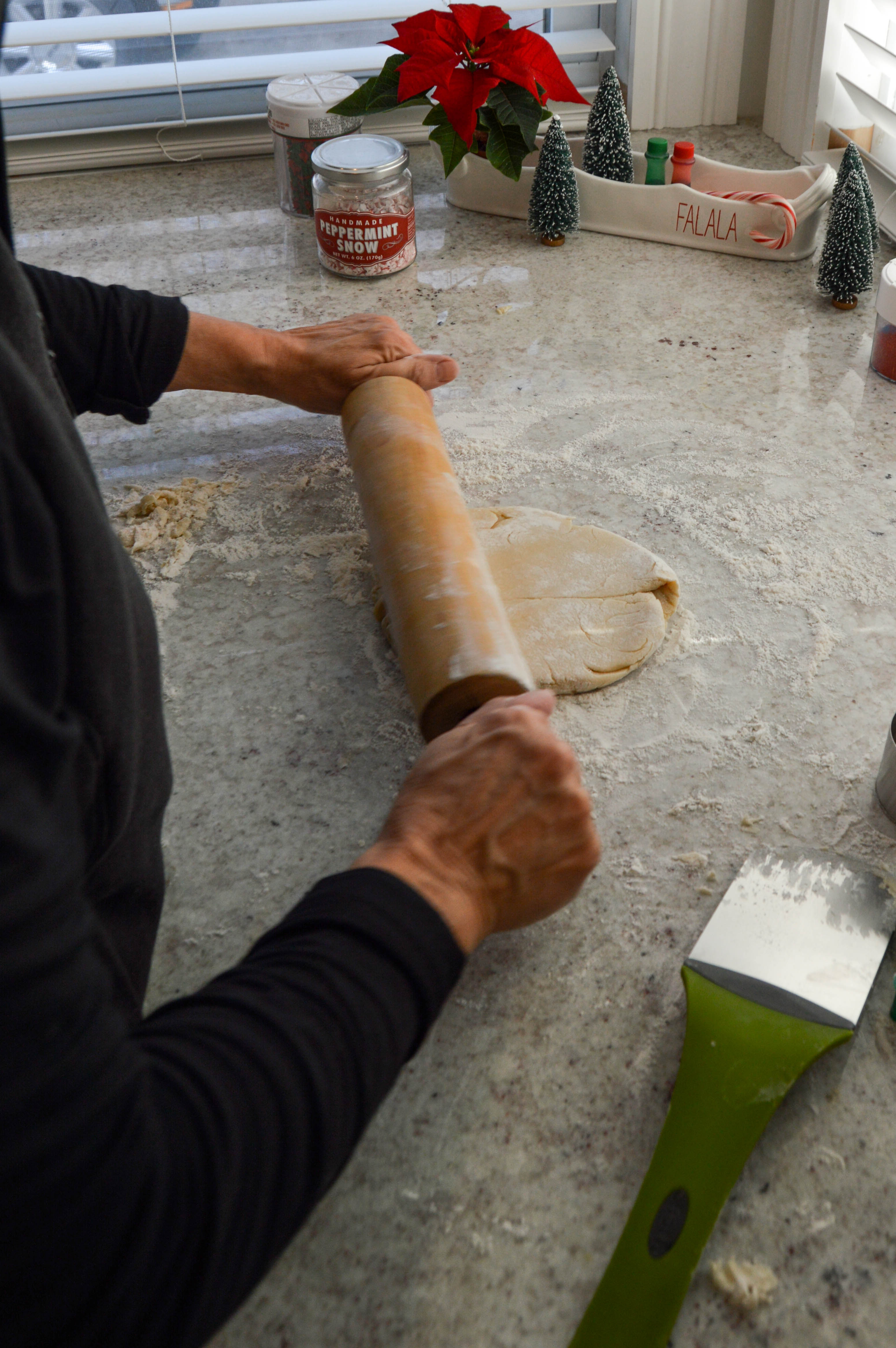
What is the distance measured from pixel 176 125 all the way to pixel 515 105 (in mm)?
714

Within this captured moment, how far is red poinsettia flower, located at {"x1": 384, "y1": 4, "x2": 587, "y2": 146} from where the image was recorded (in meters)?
1.41

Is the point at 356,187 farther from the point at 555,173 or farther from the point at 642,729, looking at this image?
the point at 642,729

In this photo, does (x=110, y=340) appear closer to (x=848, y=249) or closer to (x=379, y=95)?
(x=379, y=95)

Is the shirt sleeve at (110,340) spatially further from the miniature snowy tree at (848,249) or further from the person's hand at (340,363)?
the miniature snowy tree at (848,249)

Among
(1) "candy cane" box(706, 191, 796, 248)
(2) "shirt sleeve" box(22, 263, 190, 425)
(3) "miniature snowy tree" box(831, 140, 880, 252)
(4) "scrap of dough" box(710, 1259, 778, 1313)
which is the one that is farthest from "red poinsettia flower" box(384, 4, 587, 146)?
(4) "scrap of dough" box(710, 1259, 778, 1313)

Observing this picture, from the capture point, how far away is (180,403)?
127 cm

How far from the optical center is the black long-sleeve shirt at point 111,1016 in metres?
0.37

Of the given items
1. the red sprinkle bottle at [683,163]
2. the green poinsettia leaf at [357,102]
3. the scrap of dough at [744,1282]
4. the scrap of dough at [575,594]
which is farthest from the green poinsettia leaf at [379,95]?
the scrap of dough at [744,1282]

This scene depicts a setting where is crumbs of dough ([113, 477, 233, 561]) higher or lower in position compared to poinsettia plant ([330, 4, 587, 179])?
lower

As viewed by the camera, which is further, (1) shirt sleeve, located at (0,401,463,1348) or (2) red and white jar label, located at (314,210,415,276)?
(2) red and white jar label, located at (314,210,415,276)

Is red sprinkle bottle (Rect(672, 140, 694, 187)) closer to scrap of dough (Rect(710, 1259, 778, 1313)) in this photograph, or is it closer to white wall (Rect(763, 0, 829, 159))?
white wall (Rect(763, 0, 829, 159))

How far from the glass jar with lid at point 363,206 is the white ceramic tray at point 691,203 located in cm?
21

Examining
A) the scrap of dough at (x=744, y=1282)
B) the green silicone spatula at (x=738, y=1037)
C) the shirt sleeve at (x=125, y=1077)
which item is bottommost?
the scrap of dough at (x=744, y=1282)

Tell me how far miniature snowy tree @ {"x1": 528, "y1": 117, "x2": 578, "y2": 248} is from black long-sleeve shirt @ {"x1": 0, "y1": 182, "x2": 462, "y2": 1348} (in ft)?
3.76
